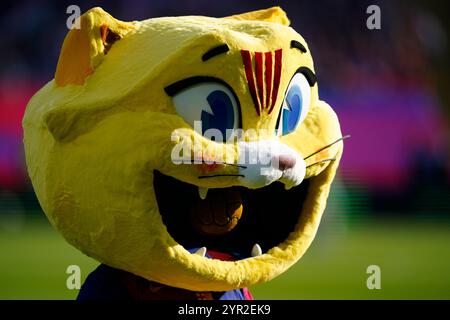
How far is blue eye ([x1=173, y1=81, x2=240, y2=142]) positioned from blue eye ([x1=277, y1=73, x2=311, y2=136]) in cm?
13

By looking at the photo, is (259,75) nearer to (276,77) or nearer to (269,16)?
(276,77)

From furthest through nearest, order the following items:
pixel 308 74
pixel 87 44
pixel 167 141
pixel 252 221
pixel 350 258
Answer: pixel 350 258 → pixel 252 221 → pixel 308 74 → pixel 87 44 → pixel 167 141

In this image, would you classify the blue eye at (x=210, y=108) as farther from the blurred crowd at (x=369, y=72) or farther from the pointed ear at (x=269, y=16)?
the blurred crowd at (x=369, y=72)

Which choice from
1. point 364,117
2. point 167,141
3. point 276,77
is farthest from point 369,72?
point 167,141

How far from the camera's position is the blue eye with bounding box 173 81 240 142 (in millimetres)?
1593

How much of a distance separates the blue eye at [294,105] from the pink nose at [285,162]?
101mm

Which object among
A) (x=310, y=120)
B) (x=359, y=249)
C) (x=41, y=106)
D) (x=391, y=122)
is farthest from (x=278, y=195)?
(x=391, y=122)

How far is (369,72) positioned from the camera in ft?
16.9

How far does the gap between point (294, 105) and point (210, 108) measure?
0.21m

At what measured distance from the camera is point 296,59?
5.58 feet

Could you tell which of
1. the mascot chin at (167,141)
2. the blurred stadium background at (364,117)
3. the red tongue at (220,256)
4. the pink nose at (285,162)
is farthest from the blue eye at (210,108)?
the blurred stadium background at (364,117)

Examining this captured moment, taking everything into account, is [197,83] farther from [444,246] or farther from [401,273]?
[444,246]

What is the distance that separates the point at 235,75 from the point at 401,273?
2.87 meters

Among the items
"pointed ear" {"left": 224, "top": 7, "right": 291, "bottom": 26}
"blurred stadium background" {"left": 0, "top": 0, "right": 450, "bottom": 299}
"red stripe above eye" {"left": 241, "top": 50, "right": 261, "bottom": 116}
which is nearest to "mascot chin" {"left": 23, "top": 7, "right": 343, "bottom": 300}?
"red stripe above eye" {"left": 241, "top": 50, "right": 261, "bottom": 116}
